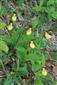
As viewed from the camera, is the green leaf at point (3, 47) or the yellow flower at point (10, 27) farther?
the yellow flower at point (10, 27)

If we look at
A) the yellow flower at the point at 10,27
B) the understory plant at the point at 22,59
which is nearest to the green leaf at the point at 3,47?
the understory plant at the point at 22,59

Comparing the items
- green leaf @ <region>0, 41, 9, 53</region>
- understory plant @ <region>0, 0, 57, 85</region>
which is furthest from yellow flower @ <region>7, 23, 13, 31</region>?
green leaf @ <region>0, 41, 9, 53</region>

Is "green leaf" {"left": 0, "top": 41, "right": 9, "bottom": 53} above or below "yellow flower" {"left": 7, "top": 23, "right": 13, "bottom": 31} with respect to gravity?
below

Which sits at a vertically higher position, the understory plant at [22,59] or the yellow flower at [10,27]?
the yellow flower at [10,27]

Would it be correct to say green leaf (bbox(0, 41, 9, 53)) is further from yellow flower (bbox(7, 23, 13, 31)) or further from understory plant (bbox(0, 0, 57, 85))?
yellow flower (bbox(7, 23, 13, 31))

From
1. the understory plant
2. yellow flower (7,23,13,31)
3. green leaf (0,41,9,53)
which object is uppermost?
yellow flower (7,23,13,31)

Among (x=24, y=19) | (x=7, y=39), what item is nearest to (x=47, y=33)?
(x=24, y=19)

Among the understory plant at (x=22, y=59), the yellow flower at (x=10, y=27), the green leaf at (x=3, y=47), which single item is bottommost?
the understory plant at (x=22, y=59)

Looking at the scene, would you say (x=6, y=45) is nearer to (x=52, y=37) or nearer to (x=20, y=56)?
(x=20, y=56)

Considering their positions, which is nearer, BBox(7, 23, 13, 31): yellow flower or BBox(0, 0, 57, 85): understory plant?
BBox(0, 0, 57, 85): understory plant

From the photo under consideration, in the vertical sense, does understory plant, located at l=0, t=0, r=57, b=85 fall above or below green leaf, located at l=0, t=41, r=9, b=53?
below

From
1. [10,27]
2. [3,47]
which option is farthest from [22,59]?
[10,27]

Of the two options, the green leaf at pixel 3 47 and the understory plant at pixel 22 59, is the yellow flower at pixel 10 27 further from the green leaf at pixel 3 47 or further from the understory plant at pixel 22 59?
the green leaf at pixel 3 47
